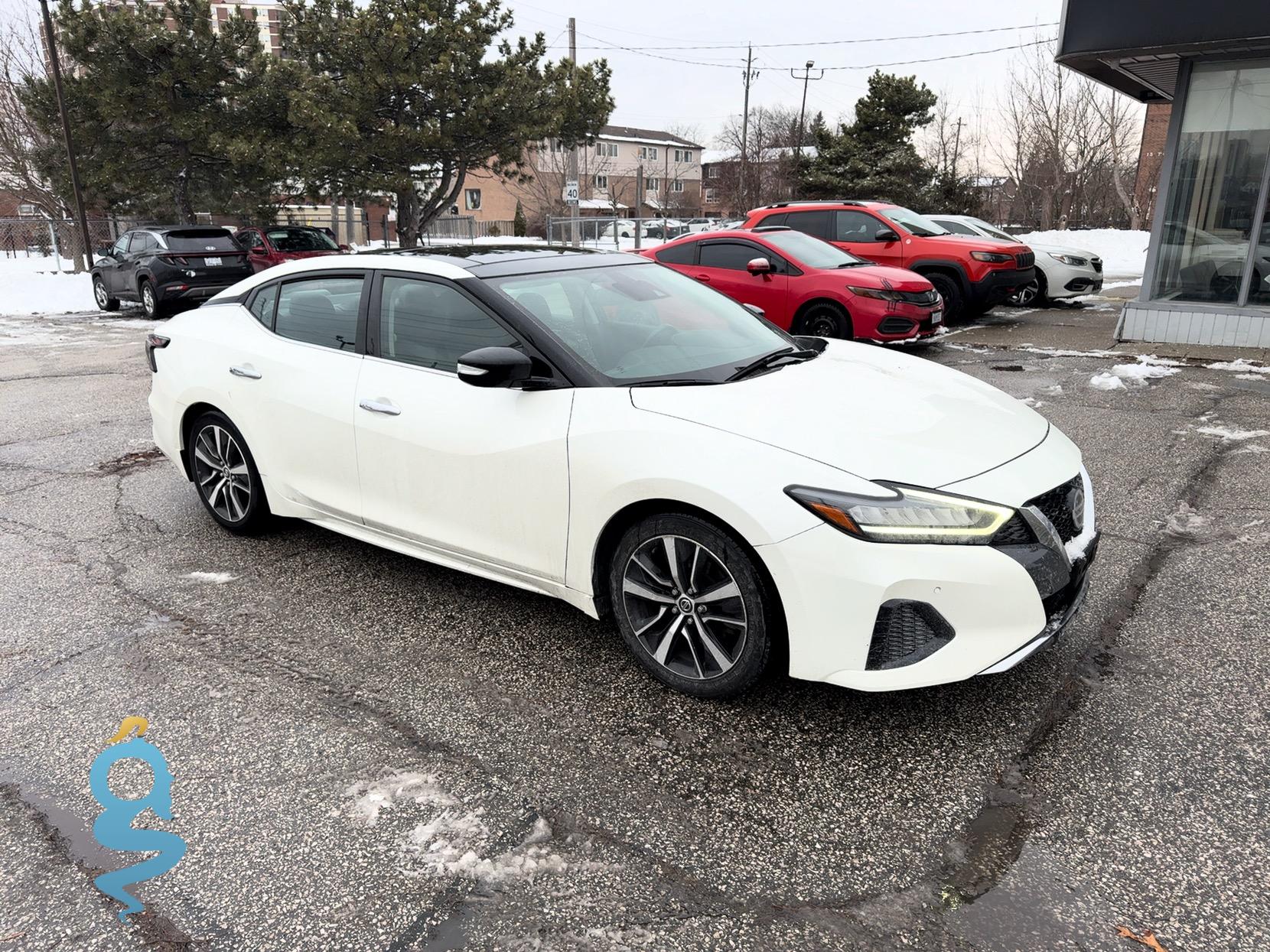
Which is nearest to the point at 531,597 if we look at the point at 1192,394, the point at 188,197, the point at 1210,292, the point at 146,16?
the point at 1192,394

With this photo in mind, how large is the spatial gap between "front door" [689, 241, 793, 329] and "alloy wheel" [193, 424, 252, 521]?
653cm

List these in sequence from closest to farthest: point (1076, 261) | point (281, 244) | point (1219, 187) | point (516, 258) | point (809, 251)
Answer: point (516, 258)
point (1219, 187)
point (809, 251)
point (1076, 261)
point (281, 244)

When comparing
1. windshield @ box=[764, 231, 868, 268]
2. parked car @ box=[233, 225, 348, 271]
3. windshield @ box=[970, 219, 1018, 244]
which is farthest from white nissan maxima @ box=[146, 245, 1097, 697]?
parked car @ box=[233, 225, 348, 271]

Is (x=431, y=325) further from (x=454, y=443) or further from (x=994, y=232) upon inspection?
(x=994, y=232)

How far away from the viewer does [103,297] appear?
1831cm

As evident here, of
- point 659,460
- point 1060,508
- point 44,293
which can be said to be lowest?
point 44,293

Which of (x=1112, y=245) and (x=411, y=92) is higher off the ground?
(x=411, y=92)

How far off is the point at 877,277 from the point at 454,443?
7.47m

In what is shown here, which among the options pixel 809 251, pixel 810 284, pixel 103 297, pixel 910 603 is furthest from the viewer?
pixel 103 297

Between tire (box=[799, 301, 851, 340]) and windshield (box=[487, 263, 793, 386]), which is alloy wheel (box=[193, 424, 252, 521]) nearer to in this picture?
windshield (box=[487, 263, 793, 386])

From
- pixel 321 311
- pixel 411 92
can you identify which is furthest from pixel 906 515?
pixel 411 92

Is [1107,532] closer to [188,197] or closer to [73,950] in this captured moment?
[73,950]

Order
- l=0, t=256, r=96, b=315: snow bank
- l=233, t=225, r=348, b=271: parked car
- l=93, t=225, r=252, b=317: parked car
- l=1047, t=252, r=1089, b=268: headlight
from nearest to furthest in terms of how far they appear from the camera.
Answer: l=1047, t=252, r=1089, b=268: headlight < l=93, t=225, r=252, b=317: parked car < l=233, t=225, r=348, b=271: parked car < l=0, t=256, r=96, b=315: snow bank

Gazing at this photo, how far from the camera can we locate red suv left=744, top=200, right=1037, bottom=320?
40.6ft
